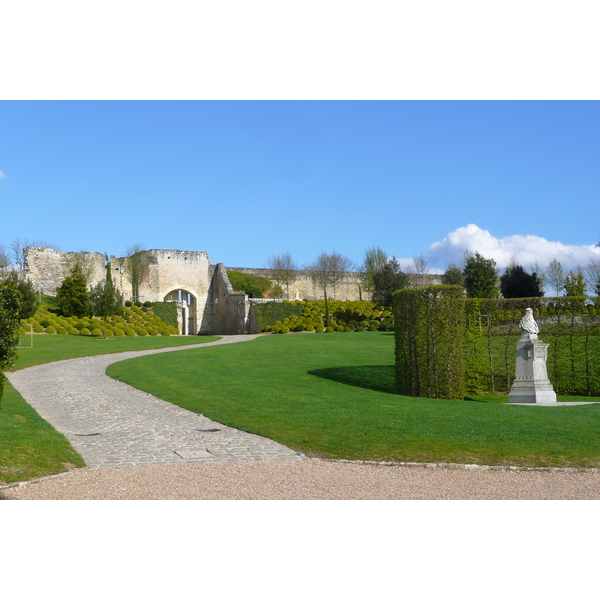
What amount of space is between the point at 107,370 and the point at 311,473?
11462 millimetres

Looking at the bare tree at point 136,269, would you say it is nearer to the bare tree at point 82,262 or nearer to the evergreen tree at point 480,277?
the bare tree at point 82,262

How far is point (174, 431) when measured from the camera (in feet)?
28.4

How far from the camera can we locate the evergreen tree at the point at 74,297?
1268 inches

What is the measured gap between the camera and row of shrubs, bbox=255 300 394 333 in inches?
1412

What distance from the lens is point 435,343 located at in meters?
12.8

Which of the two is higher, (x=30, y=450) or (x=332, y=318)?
(x=332, y=318)

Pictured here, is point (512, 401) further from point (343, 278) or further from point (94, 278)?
point (343, 278)

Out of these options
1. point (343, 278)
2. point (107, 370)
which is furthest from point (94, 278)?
point (107, 370)

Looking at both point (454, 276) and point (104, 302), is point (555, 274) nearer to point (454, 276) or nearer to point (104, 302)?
point (454, 276)

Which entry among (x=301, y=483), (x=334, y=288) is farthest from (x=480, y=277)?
(x=301, y=483)

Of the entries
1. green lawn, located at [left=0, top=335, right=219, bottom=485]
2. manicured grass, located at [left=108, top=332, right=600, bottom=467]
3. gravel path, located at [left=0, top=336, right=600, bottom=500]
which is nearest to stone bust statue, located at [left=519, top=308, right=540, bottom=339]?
manicured grass, located at [left=108, top=332, right=600, bottom=467]

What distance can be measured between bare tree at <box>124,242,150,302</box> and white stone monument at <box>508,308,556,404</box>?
30.2 metres

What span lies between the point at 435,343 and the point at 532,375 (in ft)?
6.74

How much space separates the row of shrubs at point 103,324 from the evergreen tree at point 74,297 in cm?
51
